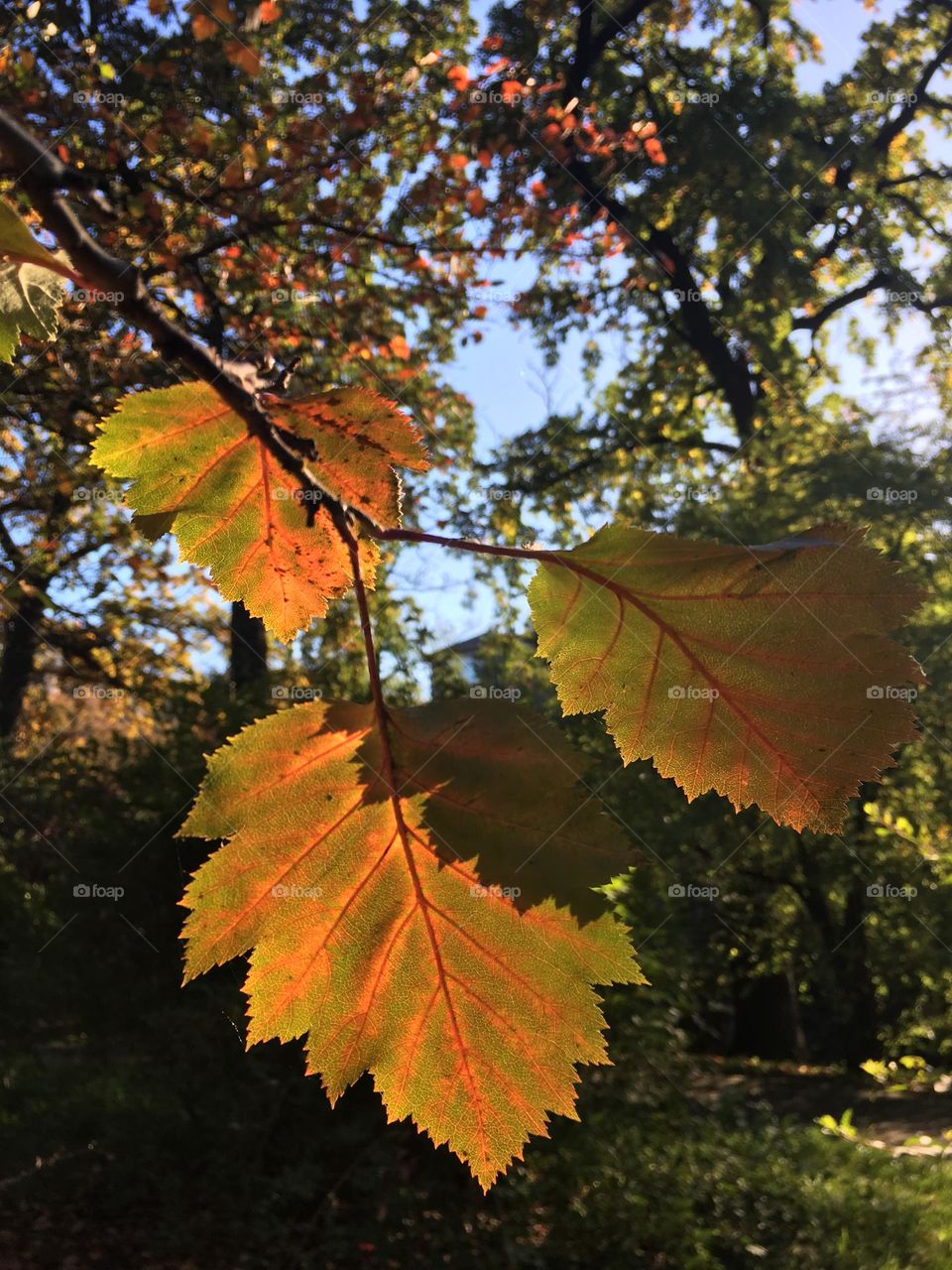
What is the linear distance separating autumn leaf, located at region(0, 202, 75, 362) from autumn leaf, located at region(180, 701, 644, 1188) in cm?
26

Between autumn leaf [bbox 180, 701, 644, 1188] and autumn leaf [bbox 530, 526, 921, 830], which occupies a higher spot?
autumn leaf [bbox 530, 526, 921, 830]

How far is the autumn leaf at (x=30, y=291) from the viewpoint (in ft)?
1.67

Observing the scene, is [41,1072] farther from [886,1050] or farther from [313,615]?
A: [886,1050]

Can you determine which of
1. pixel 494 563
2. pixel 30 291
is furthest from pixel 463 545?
pixel 494 563

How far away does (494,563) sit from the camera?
6.79 m

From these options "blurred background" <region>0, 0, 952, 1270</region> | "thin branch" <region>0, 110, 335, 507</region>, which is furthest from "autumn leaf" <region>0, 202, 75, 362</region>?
"blurred background" <region>0, 0, 952, 1270</region>

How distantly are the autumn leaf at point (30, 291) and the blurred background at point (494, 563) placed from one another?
2272mm

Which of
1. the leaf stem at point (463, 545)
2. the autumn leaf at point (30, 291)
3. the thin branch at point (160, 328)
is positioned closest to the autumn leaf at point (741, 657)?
the leaf stem at point (463, 545)

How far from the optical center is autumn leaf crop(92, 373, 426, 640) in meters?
0.48

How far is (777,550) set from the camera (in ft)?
1.48

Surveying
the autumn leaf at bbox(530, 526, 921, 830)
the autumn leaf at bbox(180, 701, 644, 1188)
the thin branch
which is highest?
the thin branch

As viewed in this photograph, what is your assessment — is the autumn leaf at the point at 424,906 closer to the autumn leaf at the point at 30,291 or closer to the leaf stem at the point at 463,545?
the leaf stem at the point at 463,545

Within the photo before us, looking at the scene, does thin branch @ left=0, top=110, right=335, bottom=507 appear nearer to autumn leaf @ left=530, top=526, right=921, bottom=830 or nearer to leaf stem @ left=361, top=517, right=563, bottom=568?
leaf stem @ left=361, top=517, right=563, bottom=568

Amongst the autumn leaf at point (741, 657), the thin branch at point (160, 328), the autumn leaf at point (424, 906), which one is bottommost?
the autumn leaf at point (424, 906)
